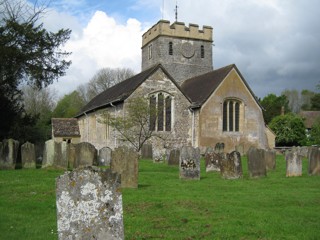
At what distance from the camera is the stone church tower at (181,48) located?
135ft

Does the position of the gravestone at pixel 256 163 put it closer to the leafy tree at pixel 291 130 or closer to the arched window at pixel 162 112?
the arched window at pixel 162 112

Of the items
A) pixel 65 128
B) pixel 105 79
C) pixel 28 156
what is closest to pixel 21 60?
pixel 28 156

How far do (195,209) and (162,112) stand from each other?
20.7 m

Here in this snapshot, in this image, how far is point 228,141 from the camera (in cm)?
3061

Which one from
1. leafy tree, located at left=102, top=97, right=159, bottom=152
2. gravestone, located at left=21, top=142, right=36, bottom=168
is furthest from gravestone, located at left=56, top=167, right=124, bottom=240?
leafy tree, located at left=102, top=97, right=159, bottom=152

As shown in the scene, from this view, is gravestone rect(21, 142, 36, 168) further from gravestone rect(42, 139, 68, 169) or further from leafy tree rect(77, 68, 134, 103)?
leafy tree rect(77, 68, 134, 103)

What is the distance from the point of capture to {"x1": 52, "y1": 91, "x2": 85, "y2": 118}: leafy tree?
194ft

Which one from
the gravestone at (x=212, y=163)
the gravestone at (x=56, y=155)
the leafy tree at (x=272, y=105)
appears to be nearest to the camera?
the gravestone at (x=56, y=155)

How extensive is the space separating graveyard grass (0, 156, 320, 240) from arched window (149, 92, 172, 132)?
15324 mm

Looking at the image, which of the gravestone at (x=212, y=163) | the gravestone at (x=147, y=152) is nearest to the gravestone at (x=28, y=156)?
the gravestone at (x=212, y=163)

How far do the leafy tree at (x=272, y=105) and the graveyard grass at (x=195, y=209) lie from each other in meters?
42.9

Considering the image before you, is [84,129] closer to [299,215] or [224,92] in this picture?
[224,92]

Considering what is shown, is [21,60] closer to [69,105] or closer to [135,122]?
[135,122]

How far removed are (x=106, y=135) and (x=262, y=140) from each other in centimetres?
1261
